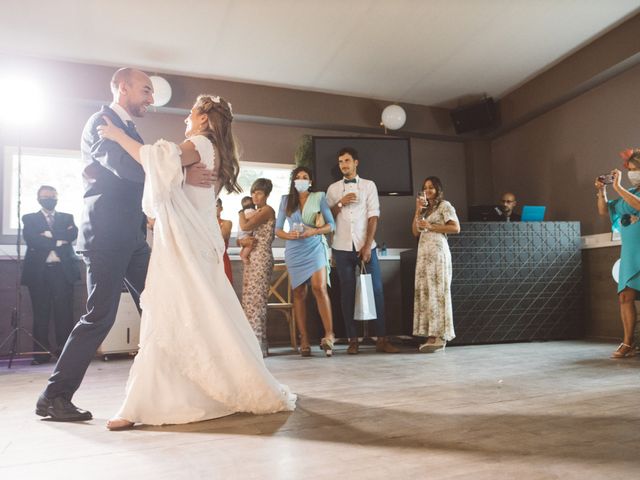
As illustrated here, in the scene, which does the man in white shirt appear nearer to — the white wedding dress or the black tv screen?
the black tv screen

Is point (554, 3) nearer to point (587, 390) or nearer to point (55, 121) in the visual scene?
point (587, 390)

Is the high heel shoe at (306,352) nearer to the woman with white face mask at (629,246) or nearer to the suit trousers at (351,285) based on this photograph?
the suit trousers at (351,285)

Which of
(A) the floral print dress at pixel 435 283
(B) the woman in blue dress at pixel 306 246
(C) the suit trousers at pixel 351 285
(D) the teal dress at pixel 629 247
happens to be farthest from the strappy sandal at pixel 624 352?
(B) the woman in blue dress at pixel 306 246

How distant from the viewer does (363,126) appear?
5.64m

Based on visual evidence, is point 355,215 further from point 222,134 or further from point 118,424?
point 118,424

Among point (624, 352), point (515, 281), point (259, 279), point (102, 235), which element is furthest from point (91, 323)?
point (515, 281)

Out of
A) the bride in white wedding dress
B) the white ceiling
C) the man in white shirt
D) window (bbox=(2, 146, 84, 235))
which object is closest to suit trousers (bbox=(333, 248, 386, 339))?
the man in white shirt

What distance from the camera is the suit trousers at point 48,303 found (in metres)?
4.25

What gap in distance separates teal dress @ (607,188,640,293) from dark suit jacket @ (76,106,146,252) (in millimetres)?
3297

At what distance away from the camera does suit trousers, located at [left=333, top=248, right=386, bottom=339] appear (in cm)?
394

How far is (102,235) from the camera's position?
188cm

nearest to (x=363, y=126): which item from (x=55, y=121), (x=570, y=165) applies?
(x=570, y=165)

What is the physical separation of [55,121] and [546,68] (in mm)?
5054

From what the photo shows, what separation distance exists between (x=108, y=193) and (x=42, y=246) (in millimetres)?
2854
